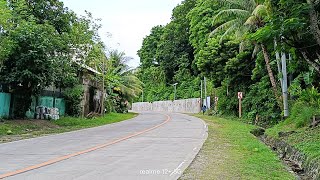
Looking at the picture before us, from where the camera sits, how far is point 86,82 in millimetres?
31156

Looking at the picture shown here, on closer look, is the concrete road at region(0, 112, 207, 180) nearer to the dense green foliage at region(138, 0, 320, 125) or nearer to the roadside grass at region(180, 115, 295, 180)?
the roadside grass at region(180, 115, 295, 180)

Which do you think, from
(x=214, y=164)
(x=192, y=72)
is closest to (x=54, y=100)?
(x=214, y=164)

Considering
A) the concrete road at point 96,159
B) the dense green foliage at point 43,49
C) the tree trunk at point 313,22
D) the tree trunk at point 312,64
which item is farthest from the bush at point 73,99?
the tree trunk at point 313,22

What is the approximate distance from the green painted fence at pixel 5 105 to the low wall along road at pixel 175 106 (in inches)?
1326

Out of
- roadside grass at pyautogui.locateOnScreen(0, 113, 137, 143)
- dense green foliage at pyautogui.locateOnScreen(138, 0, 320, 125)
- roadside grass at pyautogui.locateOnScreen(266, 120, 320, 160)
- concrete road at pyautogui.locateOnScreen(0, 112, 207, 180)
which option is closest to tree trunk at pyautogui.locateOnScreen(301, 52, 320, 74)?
dense green foliage at pyautogui.locateOnScreen(138, 0, 320, 125)

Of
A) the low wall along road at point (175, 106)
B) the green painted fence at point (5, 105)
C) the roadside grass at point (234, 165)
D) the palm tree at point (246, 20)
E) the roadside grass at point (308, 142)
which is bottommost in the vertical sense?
the roadside grass at point (234, 165)

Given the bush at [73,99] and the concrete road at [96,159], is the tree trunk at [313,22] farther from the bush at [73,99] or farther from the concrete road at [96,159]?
the bush at [73,99]

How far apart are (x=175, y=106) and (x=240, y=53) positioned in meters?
32.1

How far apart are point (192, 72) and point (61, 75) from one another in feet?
133

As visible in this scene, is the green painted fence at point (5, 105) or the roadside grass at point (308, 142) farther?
the green painted fence at point (5, 105)

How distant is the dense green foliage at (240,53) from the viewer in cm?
1166

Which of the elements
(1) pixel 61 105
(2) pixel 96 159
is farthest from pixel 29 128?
(2) pixel 96 159

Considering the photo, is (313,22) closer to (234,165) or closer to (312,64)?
(312,64)

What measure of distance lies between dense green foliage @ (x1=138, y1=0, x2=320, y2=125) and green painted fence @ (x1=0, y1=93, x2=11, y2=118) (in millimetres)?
13488
